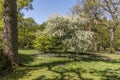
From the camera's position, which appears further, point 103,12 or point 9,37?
point 103,12

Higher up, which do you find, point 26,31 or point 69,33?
point 26,31

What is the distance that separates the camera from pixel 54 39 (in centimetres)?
1653

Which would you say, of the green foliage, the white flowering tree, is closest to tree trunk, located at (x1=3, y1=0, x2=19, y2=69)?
the white flowering tree

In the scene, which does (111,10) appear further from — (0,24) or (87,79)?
(87,79)

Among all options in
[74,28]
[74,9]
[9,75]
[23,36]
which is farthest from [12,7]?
[74,9]

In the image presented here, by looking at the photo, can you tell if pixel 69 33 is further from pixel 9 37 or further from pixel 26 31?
pixel 26 31

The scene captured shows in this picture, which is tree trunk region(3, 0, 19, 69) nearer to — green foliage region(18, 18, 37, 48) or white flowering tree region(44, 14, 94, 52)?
white flowering tree region(44, 14, 94, 52)

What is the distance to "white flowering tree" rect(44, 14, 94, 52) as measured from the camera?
616 inches

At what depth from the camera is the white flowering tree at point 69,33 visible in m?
15.6

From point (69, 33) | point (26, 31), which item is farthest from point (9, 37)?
point (26, 31)

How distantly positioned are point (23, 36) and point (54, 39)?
1367 cm

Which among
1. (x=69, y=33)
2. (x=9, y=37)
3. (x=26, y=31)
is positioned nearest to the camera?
(x=9, y=37)

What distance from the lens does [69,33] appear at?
52.0 feet

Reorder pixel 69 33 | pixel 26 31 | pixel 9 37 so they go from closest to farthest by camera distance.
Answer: pixel 9 37
pixel 69 33
pixel 26 31
